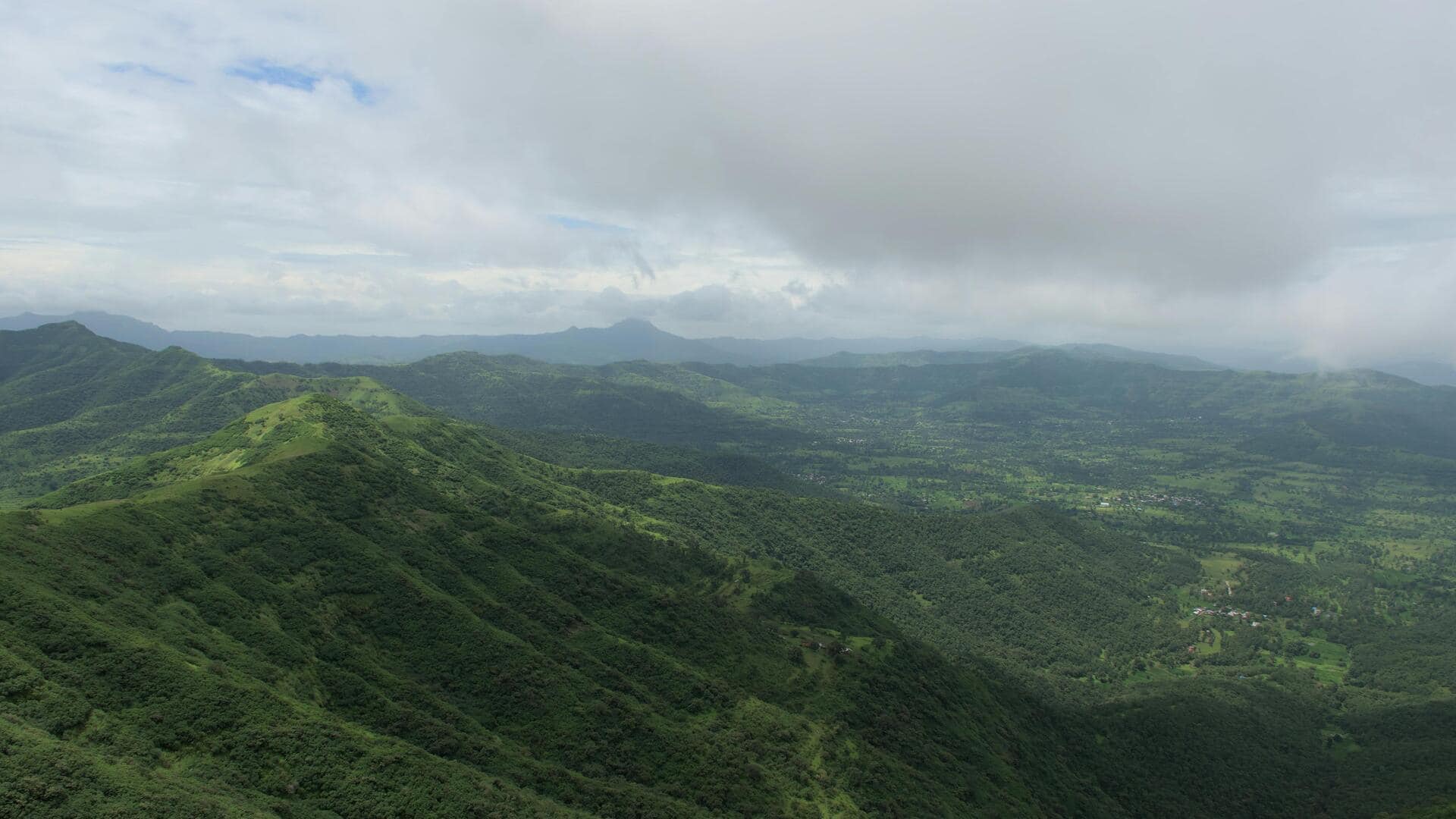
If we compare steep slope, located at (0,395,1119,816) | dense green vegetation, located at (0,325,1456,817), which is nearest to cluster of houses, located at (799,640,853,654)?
dense green vegetation, located at (0,325,1456,817)

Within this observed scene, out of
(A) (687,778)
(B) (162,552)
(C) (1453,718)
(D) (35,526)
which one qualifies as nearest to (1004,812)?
(A) (687,778)

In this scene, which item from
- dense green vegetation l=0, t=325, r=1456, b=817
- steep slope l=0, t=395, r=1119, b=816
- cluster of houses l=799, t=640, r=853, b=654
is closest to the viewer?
steep slope l=0, t=395, r=1119, b=816

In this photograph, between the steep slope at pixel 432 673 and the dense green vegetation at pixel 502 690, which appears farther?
the dense green vegetation at pixel 502 690

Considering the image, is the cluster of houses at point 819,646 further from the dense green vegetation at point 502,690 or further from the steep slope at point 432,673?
the steep slope at point 432,673

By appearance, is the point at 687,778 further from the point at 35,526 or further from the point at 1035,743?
the point at 35,526

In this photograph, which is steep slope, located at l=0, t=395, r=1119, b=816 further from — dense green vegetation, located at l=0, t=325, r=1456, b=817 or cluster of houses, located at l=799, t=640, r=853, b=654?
cluster of houses, located at l=799, t=640, r=853, b=654

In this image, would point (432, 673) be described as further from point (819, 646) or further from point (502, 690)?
point (819, 646)

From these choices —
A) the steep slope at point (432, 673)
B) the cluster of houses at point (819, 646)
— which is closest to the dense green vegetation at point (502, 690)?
the steep slope at point (432, 673)

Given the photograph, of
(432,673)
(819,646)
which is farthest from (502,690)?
(819,646)
